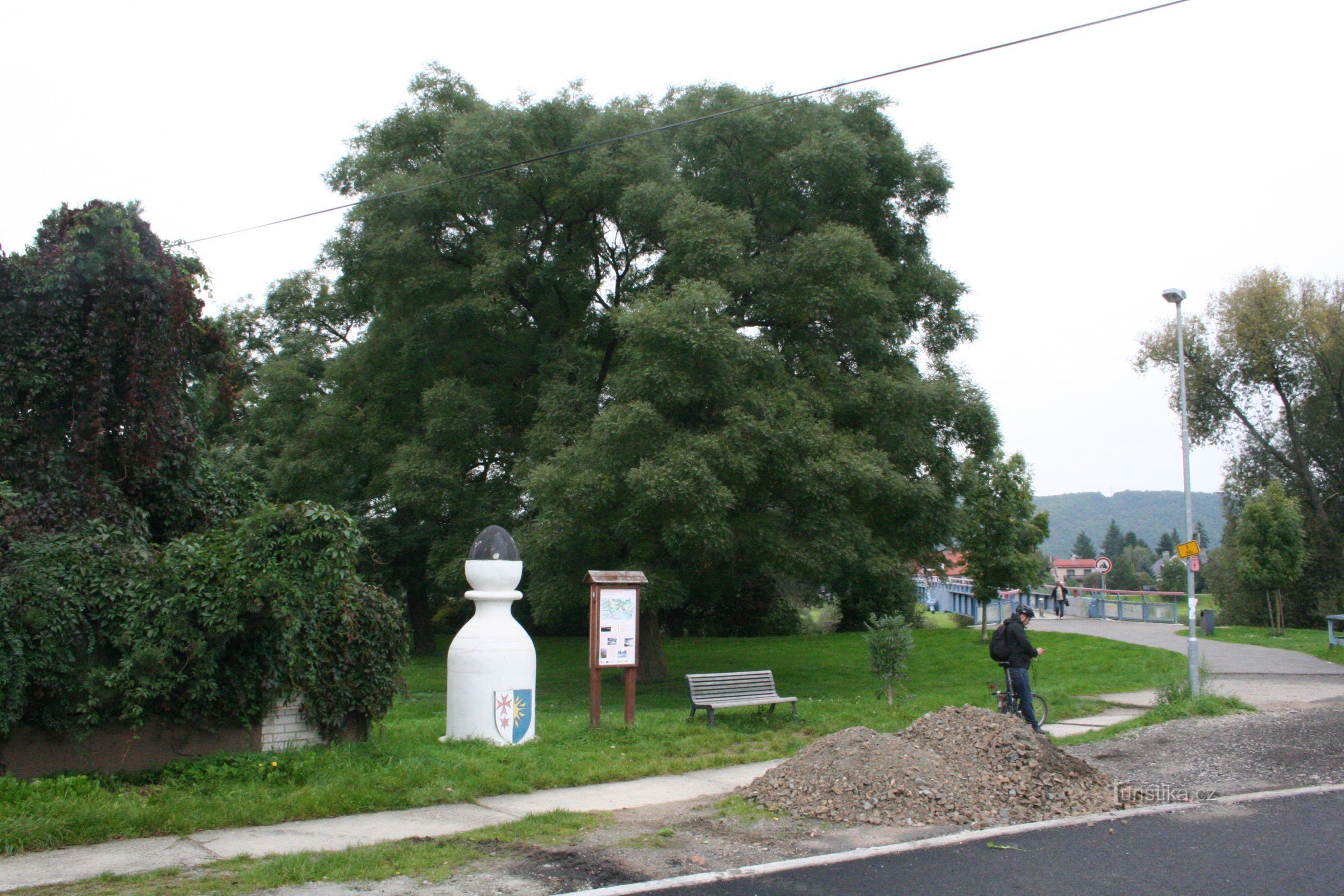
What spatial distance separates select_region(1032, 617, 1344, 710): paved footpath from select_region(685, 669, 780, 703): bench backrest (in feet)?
25.4

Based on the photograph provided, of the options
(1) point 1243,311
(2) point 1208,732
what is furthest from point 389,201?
(1) point 1243,311

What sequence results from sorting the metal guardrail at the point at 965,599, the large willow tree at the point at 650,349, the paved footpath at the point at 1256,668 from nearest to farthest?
1. the paved footpath at the point at 1256,668
2. the large willow tree at the point at 650,349
3. the metal guardrail at the point at 965,599

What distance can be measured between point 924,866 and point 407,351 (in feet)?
59.0

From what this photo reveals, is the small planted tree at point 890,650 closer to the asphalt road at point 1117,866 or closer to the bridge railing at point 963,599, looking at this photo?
the asphalt road at point 1117,866

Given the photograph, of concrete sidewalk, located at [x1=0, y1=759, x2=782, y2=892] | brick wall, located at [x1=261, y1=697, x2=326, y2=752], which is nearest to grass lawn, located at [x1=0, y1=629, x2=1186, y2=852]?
concrete sidewalk, located at [x1=0, y1=759, x2=782, y2=892]

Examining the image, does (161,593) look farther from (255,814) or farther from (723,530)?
(723,530)

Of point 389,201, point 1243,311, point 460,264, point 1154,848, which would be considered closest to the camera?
point 1154,848

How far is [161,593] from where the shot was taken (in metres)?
8.91

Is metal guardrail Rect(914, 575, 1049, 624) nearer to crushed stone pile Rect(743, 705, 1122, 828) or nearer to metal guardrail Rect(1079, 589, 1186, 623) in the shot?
metal guardrail Rect(1079, 589, 1186, 623)

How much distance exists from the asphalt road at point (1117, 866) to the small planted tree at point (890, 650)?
6645 mm

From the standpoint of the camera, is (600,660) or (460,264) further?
(460,264)

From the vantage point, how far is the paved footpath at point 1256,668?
55.6 ft

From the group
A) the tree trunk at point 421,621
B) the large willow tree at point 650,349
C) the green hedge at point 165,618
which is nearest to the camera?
the green hedge at point 165,618

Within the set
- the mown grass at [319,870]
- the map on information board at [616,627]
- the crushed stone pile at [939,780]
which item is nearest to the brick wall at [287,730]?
the mown grass at [319,870]
